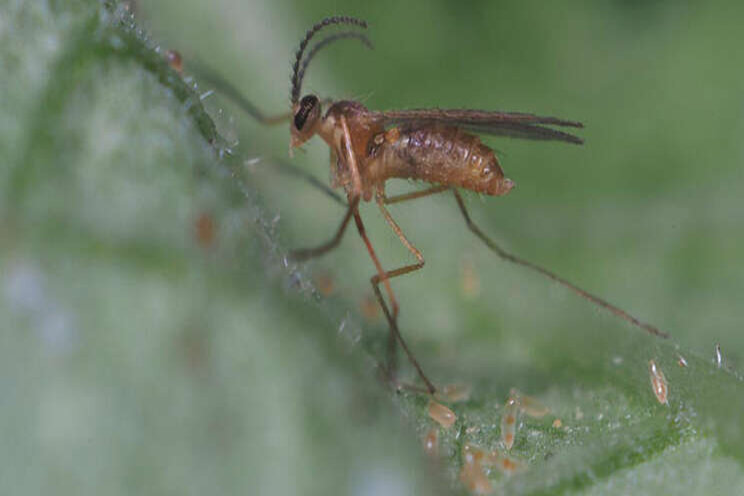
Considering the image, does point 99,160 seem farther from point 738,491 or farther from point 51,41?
point 738,491

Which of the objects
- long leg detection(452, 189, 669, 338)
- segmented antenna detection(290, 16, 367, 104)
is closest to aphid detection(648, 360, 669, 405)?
long leg detection(452, 189, 669, 338)

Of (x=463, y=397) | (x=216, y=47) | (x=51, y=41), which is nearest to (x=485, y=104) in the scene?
(x=216, y=47)

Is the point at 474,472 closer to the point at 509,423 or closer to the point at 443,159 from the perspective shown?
the point at 509,423

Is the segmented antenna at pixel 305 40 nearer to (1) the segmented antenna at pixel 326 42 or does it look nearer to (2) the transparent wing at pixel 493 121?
(1) the segmented antenna at pixel 326 42

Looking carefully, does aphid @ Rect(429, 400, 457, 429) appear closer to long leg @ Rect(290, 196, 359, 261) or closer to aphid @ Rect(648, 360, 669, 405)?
aphid @ Rect(648, 360, 669, 405)

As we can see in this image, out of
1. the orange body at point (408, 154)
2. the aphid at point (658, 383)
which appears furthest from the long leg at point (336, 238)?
the aphid at point (658, 383)

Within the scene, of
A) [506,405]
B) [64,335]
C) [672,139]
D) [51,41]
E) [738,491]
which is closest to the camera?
[64,335]
